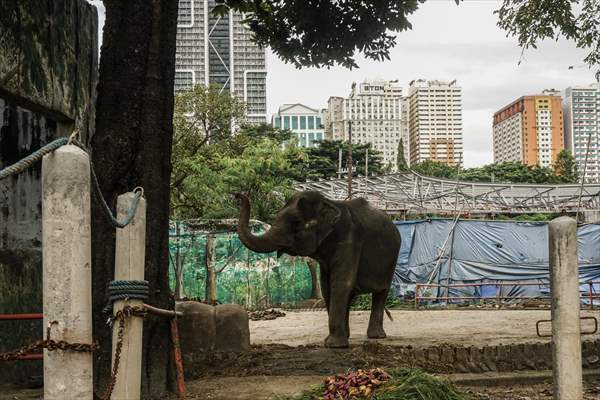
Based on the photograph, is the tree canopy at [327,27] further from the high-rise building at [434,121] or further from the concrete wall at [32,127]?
the high-rise building at [434,121]

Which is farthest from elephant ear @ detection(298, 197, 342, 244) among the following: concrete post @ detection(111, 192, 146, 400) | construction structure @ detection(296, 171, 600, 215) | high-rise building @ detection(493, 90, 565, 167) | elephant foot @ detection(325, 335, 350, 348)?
high-rise building @ detection(493, 90, 565, 167)

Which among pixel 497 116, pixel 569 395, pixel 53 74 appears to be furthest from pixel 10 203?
pixel 497 116

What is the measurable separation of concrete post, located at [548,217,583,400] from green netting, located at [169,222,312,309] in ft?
41.2

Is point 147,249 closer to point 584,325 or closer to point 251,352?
point 251,352

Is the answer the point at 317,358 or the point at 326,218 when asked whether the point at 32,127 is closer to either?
the point at 326,218

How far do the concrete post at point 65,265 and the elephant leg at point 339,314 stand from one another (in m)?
6.39

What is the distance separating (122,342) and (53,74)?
14.6ft

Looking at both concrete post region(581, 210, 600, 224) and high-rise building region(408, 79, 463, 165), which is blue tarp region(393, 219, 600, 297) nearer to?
concrete post region(581, 210, 600, 224)

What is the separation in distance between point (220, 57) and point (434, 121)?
43.0 meters

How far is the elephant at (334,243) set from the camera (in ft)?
31.0

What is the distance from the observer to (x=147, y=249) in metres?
6.96

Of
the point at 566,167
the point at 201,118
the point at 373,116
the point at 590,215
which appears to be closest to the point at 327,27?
the point at 201,118

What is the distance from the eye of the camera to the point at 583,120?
94500mm

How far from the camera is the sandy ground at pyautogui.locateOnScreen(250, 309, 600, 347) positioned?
33.9 ft
